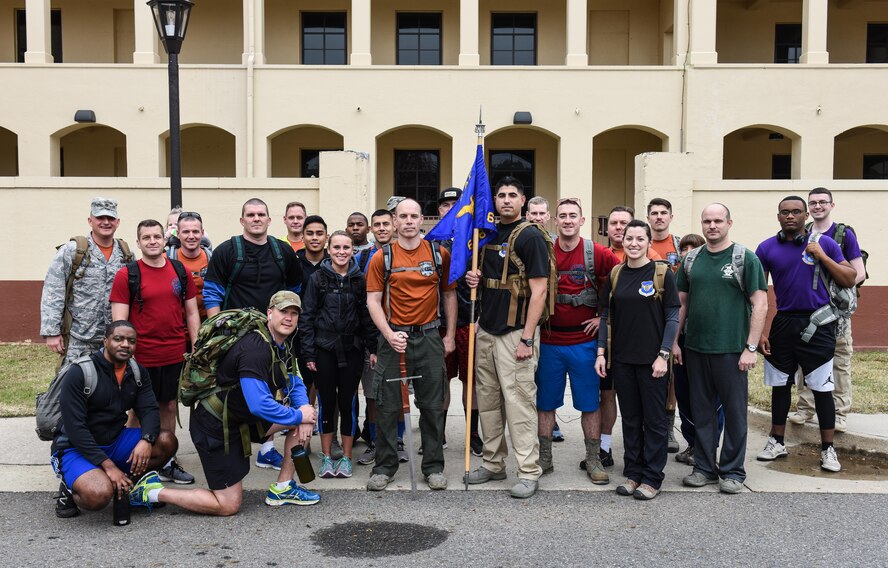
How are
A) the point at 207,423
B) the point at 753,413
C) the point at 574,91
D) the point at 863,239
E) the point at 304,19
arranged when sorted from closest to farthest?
the point at 207,423
the point at 753,413
the point at 863,239
the point at 574,91
the point at 304,19

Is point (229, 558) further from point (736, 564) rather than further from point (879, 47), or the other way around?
point (879, 47)

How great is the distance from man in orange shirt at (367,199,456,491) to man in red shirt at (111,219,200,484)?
1490 mm

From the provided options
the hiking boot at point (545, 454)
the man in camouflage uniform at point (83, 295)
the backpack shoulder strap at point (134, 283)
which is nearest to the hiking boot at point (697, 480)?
the hiking boot at point (545, 454)

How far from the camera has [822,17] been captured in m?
16.9

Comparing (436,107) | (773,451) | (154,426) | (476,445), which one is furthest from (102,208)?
(436,107)

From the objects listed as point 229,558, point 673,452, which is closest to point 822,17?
point 673,452

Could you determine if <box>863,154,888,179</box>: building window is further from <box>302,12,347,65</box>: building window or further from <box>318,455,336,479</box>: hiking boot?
<box>318,455,336,479</box>: hiking boot

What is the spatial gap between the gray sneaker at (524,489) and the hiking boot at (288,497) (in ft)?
4.64

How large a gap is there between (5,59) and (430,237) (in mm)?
17020

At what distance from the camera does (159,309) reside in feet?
20.4

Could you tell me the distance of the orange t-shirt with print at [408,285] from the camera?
244 inches

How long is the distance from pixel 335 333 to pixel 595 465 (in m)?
2.27

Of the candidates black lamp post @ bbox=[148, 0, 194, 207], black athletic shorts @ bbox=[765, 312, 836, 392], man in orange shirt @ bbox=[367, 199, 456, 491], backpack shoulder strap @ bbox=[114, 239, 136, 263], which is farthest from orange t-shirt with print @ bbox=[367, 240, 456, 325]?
black lamp post @ bbox=[148, 0, 194, 207]

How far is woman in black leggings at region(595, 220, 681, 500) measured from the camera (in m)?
5.96
